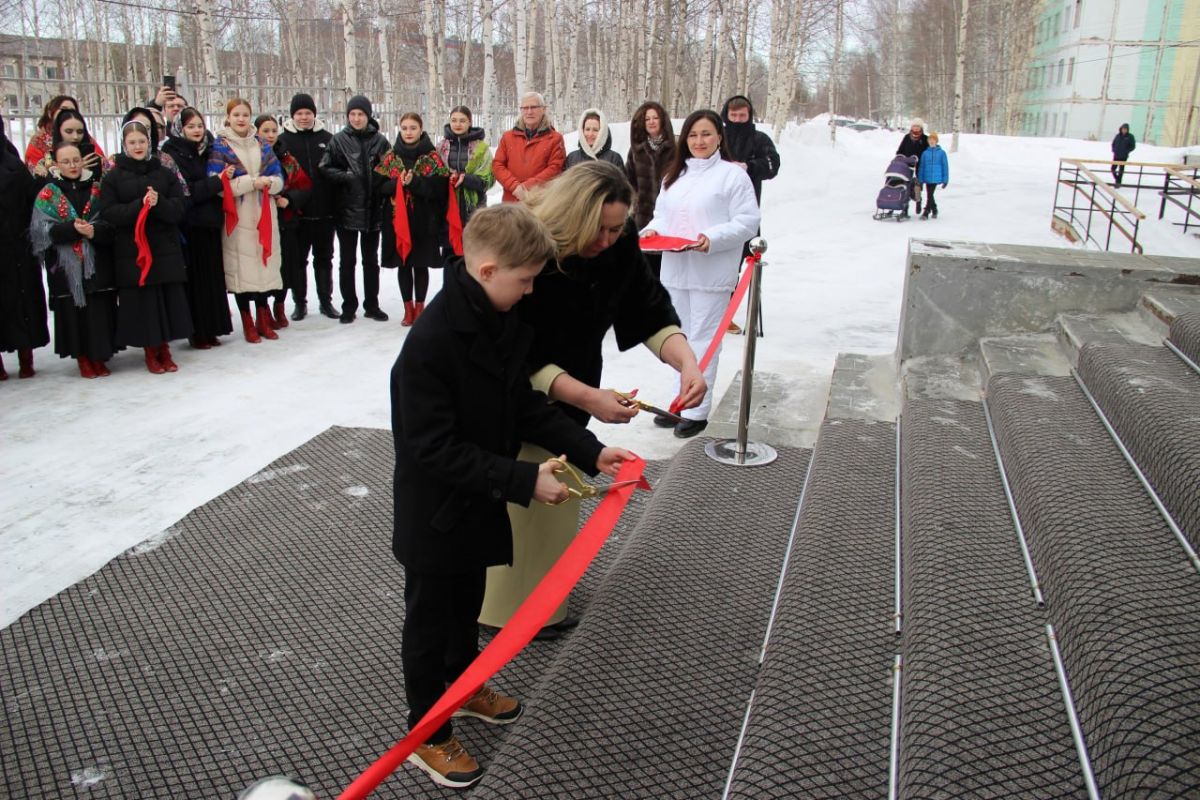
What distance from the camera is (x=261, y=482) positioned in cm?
450

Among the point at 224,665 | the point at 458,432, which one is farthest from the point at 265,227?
the point at 458,432

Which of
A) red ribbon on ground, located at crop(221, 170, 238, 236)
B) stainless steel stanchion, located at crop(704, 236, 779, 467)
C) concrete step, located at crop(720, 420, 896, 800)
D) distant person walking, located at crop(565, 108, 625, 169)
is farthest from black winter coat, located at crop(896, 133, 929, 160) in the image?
concrete step, located at crop(720, 420, 896, 800)

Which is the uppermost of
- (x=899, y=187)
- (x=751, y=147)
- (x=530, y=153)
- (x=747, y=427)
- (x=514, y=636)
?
(x=751, y=147)

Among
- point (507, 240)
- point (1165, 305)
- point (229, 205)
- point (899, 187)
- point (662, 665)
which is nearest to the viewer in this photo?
point (507, 240)

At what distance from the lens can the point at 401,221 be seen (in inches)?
308

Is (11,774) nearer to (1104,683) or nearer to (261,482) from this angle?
→ (261,482)

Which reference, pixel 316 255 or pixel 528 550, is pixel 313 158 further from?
pixel 528 550

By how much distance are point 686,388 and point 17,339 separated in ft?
17.4

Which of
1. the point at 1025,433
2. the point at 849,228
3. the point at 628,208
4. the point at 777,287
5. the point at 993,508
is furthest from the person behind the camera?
the point at 849,228

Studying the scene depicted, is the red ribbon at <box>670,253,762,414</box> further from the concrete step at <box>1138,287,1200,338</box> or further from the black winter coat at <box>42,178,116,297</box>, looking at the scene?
the black winter coat at <box>42,178,116,297</box>

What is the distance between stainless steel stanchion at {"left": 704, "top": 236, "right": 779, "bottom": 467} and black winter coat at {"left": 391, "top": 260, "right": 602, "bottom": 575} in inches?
86.0

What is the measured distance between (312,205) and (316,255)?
1.55 feet

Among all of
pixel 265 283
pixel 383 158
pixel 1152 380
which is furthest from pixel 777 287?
pixel 1152 380

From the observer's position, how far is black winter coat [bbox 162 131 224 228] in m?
6.73
